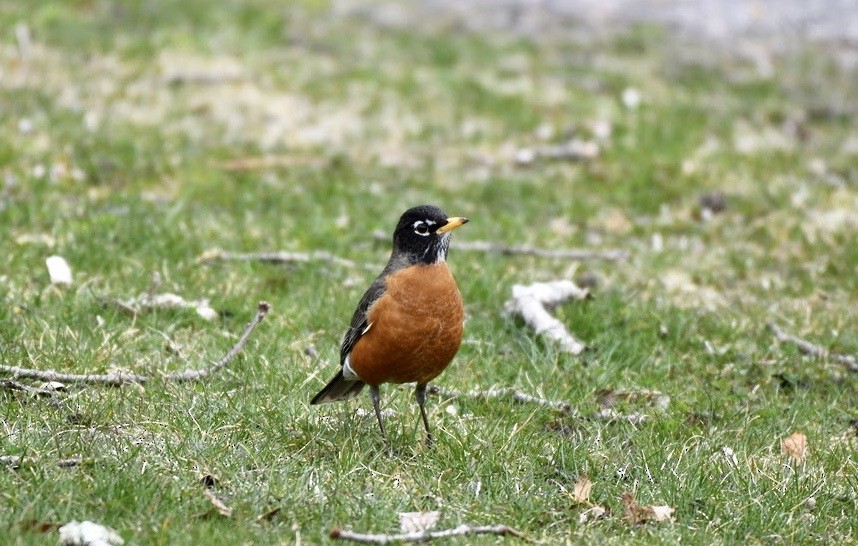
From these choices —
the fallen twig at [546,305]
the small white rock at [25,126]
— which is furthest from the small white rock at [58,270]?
the fallen twig at [546,305]

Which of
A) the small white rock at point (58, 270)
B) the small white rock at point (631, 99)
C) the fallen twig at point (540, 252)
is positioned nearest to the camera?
the small white rock at point (58, 270)

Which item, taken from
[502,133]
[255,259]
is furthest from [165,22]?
[255,259]

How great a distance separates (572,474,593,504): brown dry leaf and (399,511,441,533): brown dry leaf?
22.9 inches

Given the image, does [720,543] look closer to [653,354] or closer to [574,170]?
[653,354]

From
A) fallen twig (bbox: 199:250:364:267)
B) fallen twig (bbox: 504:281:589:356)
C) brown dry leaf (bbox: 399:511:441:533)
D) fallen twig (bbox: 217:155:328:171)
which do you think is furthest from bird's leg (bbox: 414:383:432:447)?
fallen twig (bbox: 217:155:328:171)

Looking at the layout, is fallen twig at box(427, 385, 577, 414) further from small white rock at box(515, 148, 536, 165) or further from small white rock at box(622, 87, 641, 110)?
small white rock at box(622, 87, 641, 110)

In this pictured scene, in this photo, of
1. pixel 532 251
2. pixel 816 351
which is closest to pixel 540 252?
pixel 532 251

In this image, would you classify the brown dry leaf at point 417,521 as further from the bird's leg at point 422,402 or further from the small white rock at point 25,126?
the small white rock at point 25,126

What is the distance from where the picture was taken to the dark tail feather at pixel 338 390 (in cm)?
518

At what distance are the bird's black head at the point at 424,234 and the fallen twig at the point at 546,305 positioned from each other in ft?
4.61

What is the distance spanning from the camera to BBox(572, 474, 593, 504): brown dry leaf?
15.1 feet

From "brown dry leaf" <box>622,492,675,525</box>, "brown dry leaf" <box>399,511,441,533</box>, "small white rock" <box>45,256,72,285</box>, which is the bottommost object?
"brown dry leaf" <box>622,492,675,525</box>

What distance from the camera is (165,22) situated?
468 inches

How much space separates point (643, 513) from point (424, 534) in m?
0.90
